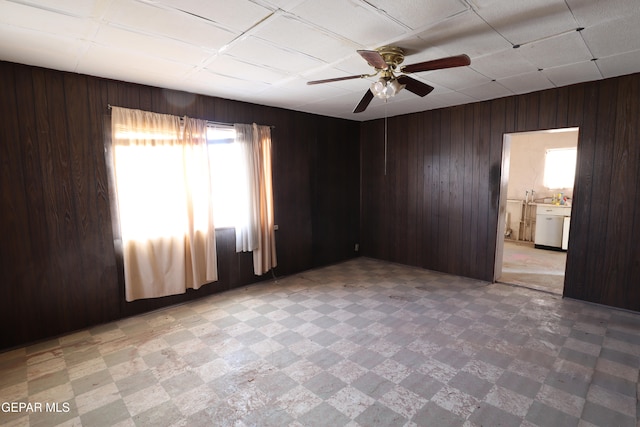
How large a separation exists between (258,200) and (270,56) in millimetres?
2049

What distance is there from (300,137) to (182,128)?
6.06ft

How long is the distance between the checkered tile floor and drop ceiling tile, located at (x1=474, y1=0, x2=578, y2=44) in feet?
8.40

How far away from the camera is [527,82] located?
344 cm

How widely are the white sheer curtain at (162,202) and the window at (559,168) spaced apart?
6776mm

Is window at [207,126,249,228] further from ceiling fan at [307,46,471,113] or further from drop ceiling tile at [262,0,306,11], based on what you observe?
drop ceiling tile at [262,0,306,11]

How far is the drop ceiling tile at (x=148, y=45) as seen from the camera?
2221mm

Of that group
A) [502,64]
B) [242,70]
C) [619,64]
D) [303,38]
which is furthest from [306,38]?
[619,64]

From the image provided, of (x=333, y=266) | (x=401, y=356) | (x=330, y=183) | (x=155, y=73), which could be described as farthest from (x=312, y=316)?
(x=155, y=73)

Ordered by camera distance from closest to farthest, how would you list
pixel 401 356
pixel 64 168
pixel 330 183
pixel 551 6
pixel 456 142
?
pixel 551 6 → pixel 401 356 → pixel 64 168 → pixel 456 142 → pixel 330 183

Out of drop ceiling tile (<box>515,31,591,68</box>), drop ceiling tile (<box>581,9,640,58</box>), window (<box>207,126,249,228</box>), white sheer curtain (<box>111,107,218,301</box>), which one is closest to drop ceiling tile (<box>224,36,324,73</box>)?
white sheer curtain (<box>111,107,218,301</box>)

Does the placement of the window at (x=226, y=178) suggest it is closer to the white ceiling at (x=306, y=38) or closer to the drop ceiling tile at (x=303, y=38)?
the white ceiling at (x=306, y=38)

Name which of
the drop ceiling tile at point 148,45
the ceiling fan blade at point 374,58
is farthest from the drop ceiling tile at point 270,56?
the ceiling fan blade at point 374,58

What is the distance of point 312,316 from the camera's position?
11.2ft

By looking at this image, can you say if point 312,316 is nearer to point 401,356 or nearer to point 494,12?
point 401,356
